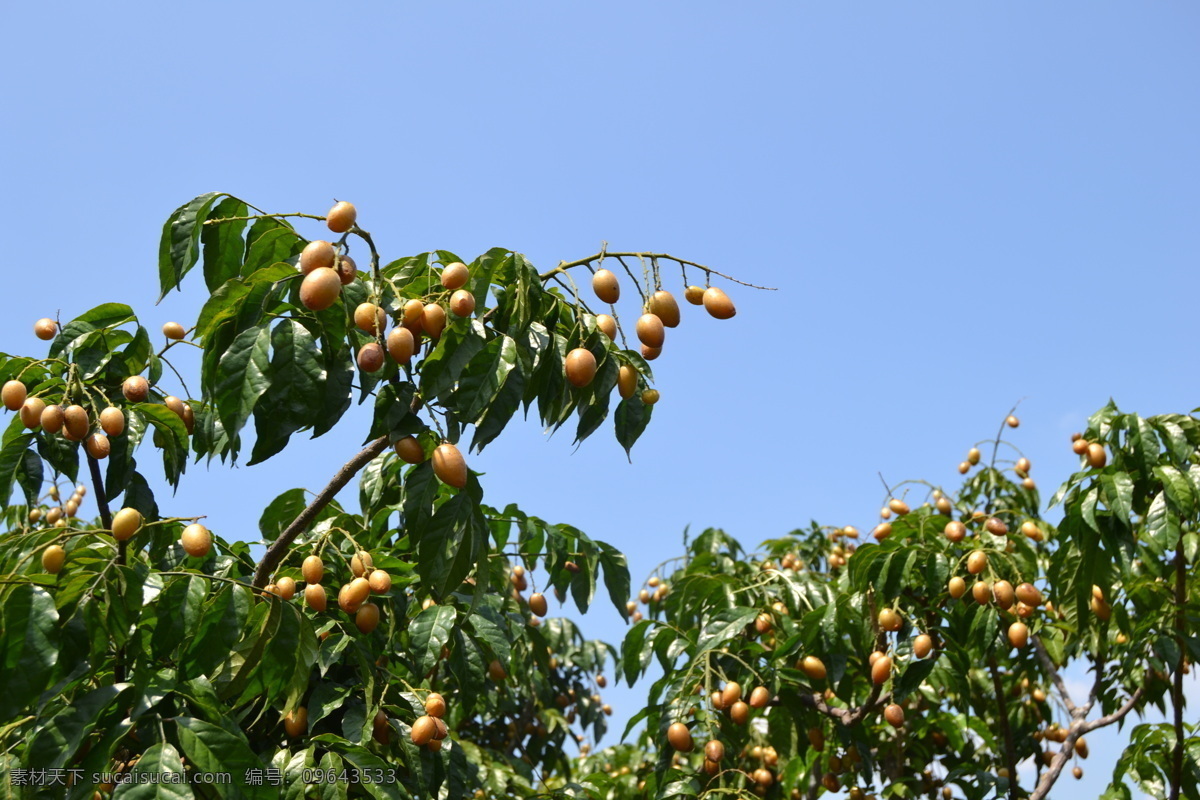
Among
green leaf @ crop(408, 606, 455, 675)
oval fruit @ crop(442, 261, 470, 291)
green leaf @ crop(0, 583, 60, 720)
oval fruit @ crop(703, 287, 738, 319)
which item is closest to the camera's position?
green leaf @ crop(0, 583, 60, 720)

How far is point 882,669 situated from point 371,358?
77.0 inches

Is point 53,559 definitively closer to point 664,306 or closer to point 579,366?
point 579,366

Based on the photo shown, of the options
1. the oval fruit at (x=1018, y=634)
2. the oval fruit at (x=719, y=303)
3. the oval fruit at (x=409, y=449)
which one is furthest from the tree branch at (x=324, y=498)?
the oval fruit at (x=1018, y=634)

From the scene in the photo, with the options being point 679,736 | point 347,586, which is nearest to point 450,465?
point 347,586

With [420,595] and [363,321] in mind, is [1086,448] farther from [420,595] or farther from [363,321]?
[363,321]

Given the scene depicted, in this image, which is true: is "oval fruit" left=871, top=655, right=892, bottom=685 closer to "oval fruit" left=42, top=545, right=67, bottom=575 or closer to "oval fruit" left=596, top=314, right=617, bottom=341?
"oval fruit" left=596, top=314, right=617, bottom=341

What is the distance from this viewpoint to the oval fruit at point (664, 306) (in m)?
1.97

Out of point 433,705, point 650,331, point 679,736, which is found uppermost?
point 650,331

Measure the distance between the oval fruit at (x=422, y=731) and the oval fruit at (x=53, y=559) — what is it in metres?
0.77

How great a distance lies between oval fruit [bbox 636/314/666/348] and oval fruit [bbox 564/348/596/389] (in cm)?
16

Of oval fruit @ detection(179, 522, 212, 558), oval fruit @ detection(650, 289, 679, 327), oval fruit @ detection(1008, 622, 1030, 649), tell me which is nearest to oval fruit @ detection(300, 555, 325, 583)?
oval fruit @ detection(179, 522, 212, 558)

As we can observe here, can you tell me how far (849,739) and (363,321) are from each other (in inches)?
89.1

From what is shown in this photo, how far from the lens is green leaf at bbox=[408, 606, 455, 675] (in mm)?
2412

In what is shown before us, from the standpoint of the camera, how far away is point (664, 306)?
1967 mm
